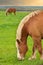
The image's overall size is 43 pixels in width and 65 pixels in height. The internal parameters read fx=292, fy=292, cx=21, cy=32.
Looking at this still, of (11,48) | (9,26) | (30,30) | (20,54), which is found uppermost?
(30,30)

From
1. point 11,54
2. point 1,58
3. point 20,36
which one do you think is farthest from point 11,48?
point 20,36

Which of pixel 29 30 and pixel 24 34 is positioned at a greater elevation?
pixel 29 30

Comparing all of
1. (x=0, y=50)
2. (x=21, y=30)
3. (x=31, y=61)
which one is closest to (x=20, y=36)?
(x=21, y=30)

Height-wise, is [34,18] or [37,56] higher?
[34,18]

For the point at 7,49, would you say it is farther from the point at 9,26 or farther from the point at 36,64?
the point at 9,26

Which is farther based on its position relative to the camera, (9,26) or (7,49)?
(9,26)

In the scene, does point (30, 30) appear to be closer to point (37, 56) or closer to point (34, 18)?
point (34, 18)

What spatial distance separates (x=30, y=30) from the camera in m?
7.92

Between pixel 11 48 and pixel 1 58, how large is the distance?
1647 millimetres

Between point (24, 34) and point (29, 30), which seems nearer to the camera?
point (29, 30)

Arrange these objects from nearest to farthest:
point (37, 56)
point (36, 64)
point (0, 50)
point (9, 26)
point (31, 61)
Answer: point (36, 64) → point (31, 61) → point (37, 56) → point (0, 50) → point (9, 26)

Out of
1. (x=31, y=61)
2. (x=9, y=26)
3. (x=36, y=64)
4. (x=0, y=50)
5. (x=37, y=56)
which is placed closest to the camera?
(x=36, y=64)

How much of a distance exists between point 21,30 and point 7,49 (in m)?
2.18

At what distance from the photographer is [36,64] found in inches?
297
